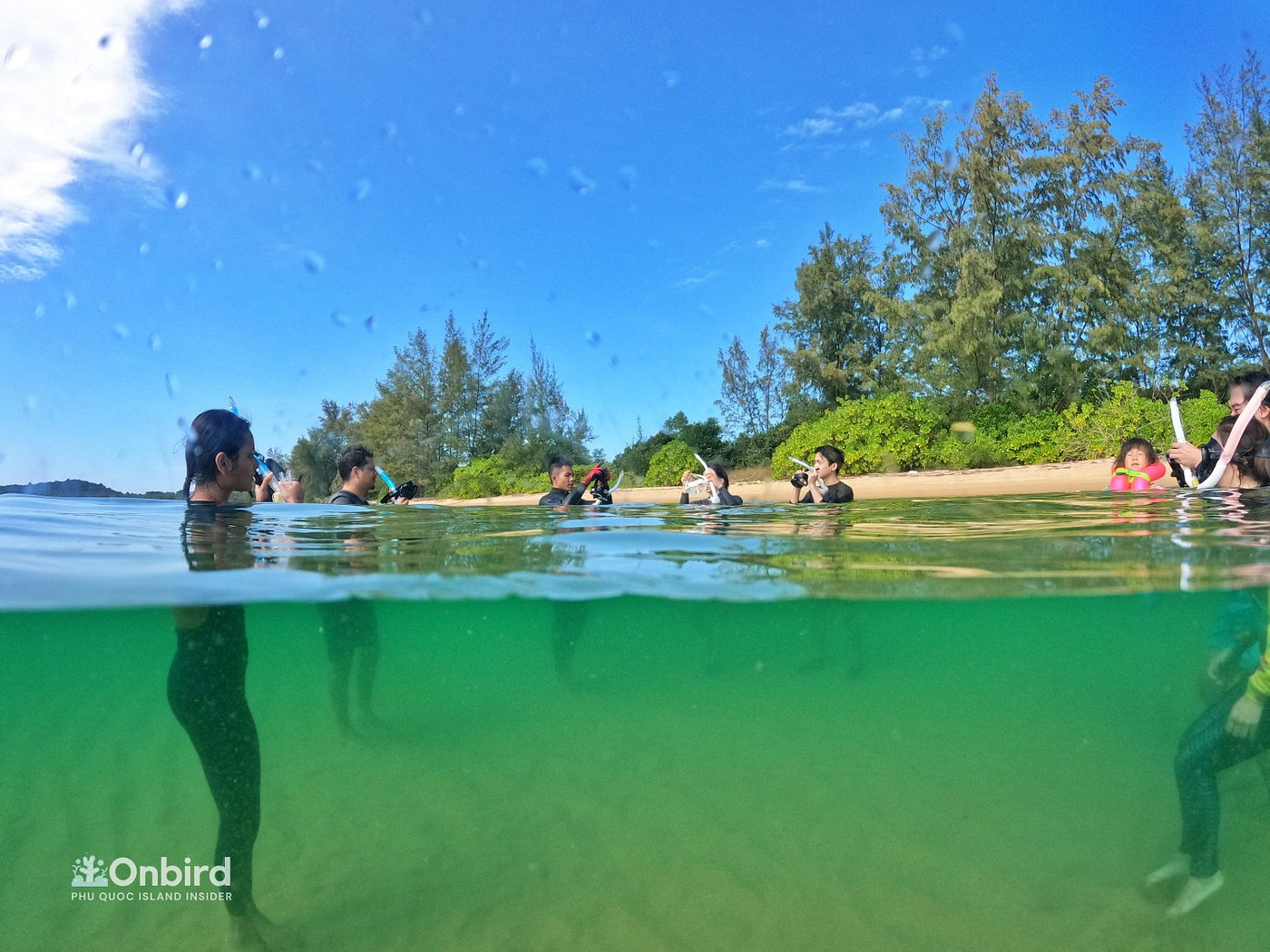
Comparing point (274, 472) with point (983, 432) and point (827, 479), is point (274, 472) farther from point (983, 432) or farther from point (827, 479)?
point (983, 432)

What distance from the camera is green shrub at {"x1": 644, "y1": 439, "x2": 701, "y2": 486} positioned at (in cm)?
3191

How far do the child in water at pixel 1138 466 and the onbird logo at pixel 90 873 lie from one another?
11.4 m

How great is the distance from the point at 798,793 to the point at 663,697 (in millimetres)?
3188

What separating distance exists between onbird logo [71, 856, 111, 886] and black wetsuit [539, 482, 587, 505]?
20.6 feet

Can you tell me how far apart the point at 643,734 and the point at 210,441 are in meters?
11.5

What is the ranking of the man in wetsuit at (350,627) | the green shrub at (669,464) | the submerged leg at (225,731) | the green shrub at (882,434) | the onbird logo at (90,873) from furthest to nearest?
the green shrub at (669,464) < the green shrub at (882,434) < the onbird logo at (90,873) < the man in wetsuit at (350,627) < the submerged leg at (225,731)

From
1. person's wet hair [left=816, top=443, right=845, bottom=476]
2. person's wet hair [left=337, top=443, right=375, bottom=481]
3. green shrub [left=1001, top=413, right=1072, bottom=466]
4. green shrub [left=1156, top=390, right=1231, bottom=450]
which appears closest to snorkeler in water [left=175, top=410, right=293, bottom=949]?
person's wet hair [left=337, top=443, right=375, bottom=481]

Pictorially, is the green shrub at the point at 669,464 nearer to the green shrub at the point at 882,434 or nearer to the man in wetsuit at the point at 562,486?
the green shrub at the point at 882,434

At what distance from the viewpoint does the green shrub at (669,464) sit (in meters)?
31.9

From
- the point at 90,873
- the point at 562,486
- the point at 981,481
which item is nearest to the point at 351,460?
the point at 562,486

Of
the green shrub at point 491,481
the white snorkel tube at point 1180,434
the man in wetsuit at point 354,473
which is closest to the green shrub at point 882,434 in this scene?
the green shrub at point 491,481

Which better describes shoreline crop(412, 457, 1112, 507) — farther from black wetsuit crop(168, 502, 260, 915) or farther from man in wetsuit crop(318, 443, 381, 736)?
black wetsuit crop(168, 502, 260, 915)

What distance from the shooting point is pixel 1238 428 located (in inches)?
252

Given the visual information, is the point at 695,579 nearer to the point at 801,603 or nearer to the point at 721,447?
the point at 801,603
